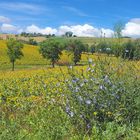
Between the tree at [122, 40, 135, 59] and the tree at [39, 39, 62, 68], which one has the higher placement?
the tree at [122, 40, 135, 59]

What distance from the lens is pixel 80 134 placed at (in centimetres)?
596

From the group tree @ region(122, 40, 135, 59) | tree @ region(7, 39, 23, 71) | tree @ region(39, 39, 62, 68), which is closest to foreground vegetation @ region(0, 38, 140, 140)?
tree @ region(122, 40, 135, 59)

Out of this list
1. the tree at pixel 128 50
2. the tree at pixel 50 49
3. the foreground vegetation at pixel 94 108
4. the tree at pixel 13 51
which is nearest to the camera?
the foreground vegetation at pixel 94 108

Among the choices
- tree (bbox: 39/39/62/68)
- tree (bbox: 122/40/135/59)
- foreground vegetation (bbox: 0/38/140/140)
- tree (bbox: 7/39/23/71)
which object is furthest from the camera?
tree (bbox: 39/39/62/68)

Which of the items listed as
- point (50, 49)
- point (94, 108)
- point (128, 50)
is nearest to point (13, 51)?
point (50, 49)

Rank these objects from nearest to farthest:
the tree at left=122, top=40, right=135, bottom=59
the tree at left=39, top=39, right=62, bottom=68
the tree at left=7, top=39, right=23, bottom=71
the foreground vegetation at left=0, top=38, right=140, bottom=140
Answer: the foreground vegetation at left=0, top=38, right=140, bottom=140
the tree at left=122, top=40, right=135, bottom=59
the tree at left=7, top=39, right=23, bottom=71
the tree at left=39, top=39, right=62, bottom=68

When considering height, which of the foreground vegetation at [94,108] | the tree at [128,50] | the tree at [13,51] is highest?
the tree at [128,50]

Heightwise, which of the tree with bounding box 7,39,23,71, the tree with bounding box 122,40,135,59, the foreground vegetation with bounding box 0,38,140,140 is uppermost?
the tree with bounding box 122,40,135,59

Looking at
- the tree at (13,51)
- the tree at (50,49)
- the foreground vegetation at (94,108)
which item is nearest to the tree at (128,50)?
the foreground vegetation at (94,108)

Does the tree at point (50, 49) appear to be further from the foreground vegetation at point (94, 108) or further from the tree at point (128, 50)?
the foreground vegetation at point (94, 108)

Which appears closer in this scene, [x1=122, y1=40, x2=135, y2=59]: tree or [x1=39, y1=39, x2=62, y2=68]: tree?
[x1=122, y1=40, x2=135, y2=59]: tree

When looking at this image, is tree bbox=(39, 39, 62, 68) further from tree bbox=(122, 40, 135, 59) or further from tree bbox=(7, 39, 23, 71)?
tree bbox=(122, 40, 135, 59)

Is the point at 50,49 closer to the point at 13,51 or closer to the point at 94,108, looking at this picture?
the point at 13,51

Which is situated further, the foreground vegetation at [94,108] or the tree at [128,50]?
the tree at [128,50]
